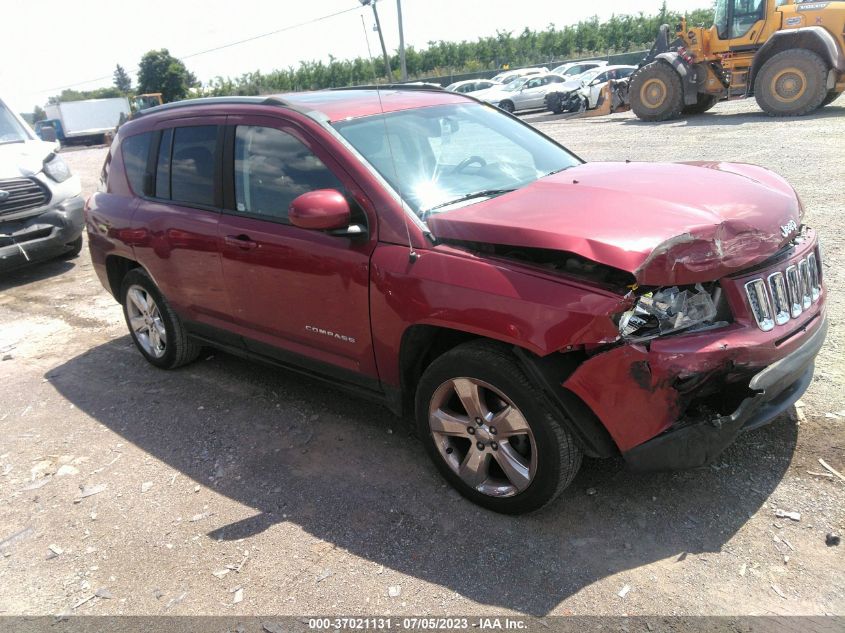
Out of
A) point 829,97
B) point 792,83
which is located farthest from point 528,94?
point 792,83

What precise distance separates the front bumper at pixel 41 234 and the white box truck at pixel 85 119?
149 ft

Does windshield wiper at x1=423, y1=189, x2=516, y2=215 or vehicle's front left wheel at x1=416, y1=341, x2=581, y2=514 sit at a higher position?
windshield wiper at x1=423, y1=189, x2=516, y2=215

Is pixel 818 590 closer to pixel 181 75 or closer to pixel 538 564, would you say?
pixel 538 564

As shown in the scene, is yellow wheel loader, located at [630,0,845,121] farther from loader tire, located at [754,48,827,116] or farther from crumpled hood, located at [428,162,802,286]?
crumpled hood, located at [428,162,802,286]

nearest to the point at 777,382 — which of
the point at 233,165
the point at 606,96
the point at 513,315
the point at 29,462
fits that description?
the point at 513,315

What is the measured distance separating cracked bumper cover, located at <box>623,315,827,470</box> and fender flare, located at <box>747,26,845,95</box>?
1429 cm

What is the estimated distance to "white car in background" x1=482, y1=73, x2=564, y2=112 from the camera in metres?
26.2

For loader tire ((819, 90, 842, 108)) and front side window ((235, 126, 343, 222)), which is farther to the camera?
loader tire ((819, 90, 842, 108))

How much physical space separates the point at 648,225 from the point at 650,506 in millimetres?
1294

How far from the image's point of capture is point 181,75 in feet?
237

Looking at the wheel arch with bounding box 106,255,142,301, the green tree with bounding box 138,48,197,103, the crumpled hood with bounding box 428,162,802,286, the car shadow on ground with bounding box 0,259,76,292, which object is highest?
the green tree with bounding box 138,48,197,103

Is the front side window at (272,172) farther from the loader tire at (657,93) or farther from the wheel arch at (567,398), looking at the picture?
the loader tire at (657,93)

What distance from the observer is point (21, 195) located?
25.6 ft

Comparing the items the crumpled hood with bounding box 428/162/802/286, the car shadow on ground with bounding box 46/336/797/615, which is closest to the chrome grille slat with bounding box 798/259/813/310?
the crumpled hood with bounding box 428/162/802/286
